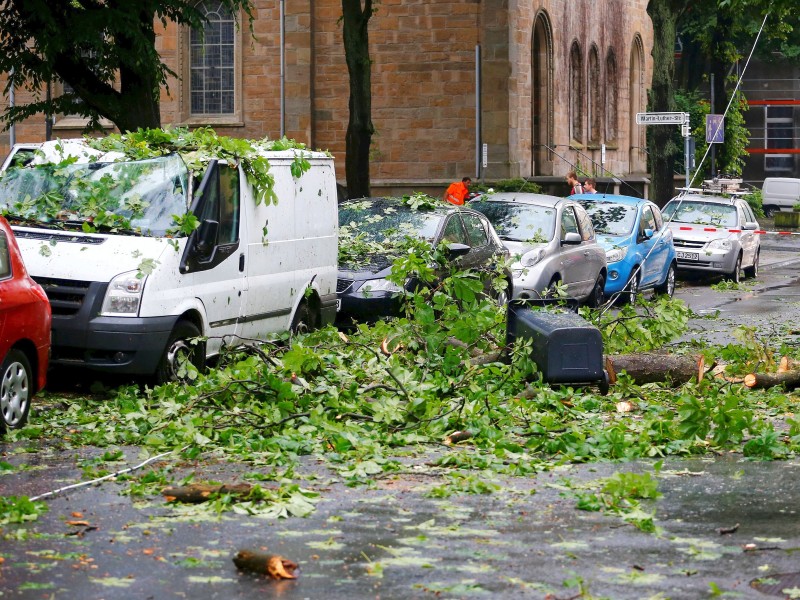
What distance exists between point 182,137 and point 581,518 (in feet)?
24.1

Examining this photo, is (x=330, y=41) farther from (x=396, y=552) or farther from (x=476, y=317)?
(x=396, y=552)

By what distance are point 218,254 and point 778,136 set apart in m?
67.5

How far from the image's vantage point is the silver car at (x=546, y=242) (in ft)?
63.9

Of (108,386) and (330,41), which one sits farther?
(330,41)

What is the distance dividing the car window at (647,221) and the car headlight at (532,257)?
206 inches

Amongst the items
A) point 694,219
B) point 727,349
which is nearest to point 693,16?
point 694,219

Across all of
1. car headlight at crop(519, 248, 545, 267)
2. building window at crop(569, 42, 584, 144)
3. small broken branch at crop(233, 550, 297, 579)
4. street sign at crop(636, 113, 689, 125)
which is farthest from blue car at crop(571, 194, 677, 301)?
building window at crop(569, 42, 584, 144)

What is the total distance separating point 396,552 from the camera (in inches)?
265

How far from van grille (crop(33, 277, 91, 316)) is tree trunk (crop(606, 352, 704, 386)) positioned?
167 inches

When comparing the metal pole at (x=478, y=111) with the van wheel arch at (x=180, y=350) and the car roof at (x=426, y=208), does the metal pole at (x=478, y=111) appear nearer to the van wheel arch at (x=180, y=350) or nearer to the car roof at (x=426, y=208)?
the car roof at (x=426, y=208)

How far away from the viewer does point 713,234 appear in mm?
28922

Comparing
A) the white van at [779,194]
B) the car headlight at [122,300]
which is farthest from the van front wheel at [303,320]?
the white van at [779,194]

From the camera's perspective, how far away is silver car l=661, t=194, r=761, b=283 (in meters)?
28.6

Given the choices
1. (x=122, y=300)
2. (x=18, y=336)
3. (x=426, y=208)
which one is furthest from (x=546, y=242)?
(x=18, y=336)
